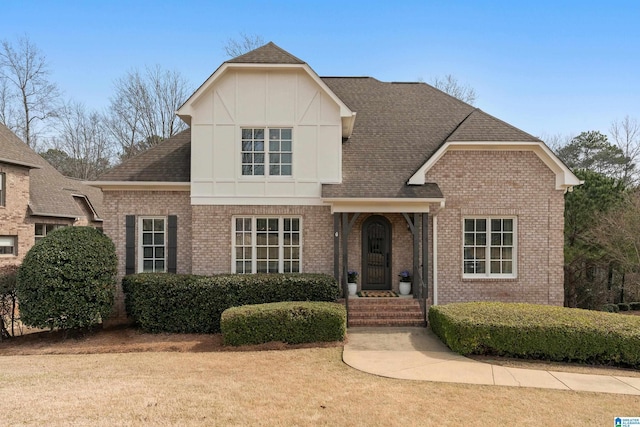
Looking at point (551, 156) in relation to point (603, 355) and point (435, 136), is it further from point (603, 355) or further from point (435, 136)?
point (603, 355)

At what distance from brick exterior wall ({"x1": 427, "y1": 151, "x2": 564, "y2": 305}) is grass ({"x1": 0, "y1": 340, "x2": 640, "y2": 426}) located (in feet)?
18.9

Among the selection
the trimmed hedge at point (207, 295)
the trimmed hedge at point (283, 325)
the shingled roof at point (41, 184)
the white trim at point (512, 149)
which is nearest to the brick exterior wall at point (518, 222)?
the white trim at point (512, 149)

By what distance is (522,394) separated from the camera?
254 inches

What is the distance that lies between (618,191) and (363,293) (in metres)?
13.4

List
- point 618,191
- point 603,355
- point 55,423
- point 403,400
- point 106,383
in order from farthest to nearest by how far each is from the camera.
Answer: point 618,191, point 603,355, point 106,383, point 403,400, point 55,423

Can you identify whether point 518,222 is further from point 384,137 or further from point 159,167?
point 159,167

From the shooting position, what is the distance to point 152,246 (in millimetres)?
12672

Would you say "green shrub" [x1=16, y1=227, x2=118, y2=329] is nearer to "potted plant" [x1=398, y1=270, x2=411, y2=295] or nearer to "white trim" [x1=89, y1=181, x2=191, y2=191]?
"white trim" [x1=89, y1=181, x2=191, y2=191]

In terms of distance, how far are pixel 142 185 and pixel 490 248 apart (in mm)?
10971

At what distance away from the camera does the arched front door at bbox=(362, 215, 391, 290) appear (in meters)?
12.7

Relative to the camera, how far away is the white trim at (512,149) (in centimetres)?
1197

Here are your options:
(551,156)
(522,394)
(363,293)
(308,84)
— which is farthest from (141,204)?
(551,156)

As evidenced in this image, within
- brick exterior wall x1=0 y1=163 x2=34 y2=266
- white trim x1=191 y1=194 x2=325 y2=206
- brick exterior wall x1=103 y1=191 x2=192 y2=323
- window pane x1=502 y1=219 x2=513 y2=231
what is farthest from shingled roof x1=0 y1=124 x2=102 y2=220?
window pane x1=502 y1=219 x2=513 y2=231

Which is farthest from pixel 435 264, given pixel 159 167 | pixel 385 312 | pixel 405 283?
pixel 159 167
